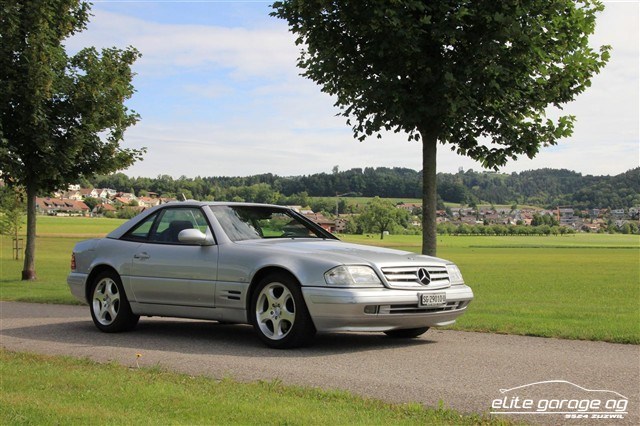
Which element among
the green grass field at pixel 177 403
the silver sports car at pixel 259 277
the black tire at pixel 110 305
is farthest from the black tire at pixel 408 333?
the green grass field at pixel 177 403

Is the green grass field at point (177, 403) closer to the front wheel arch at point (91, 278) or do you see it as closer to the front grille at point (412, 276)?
the front grille at point (412, 276)

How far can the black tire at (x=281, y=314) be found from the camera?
8312mm

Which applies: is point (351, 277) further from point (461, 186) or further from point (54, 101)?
point (461, 186)

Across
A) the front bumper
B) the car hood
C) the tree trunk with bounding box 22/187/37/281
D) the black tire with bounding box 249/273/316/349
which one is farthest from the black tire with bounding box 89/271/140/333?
the tree trunk with bounding box 22/187/37/281

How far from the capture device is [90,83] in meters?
22.4

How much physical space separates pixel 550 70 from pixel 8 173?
15392mm

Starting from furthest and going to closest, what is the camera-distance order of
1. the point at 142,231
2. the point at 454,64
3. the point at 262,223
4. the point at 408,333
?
the point at 454,64 → the point at 142,231 → the point at 262,223 → the point at 408,333

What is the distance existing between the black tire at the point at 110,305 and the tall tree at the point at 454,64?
4785 mm

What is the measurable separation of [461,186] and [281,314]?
15604 cm

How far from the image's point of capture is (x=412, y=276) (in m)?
8.51

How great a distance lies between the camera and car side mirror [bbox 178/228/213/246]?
9273 mm

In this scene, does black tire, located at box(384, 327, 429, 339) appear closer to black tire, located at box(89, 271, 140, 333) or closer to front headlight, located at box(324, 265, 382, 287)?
front headlight, located at box(324, 265, 382, 287)

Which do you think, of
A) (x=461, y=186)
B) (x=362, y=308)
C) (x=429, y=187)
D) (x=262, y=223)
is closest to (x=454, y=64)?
(x=429, y=187)

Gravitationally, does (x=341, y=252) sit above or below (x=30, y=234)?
above
